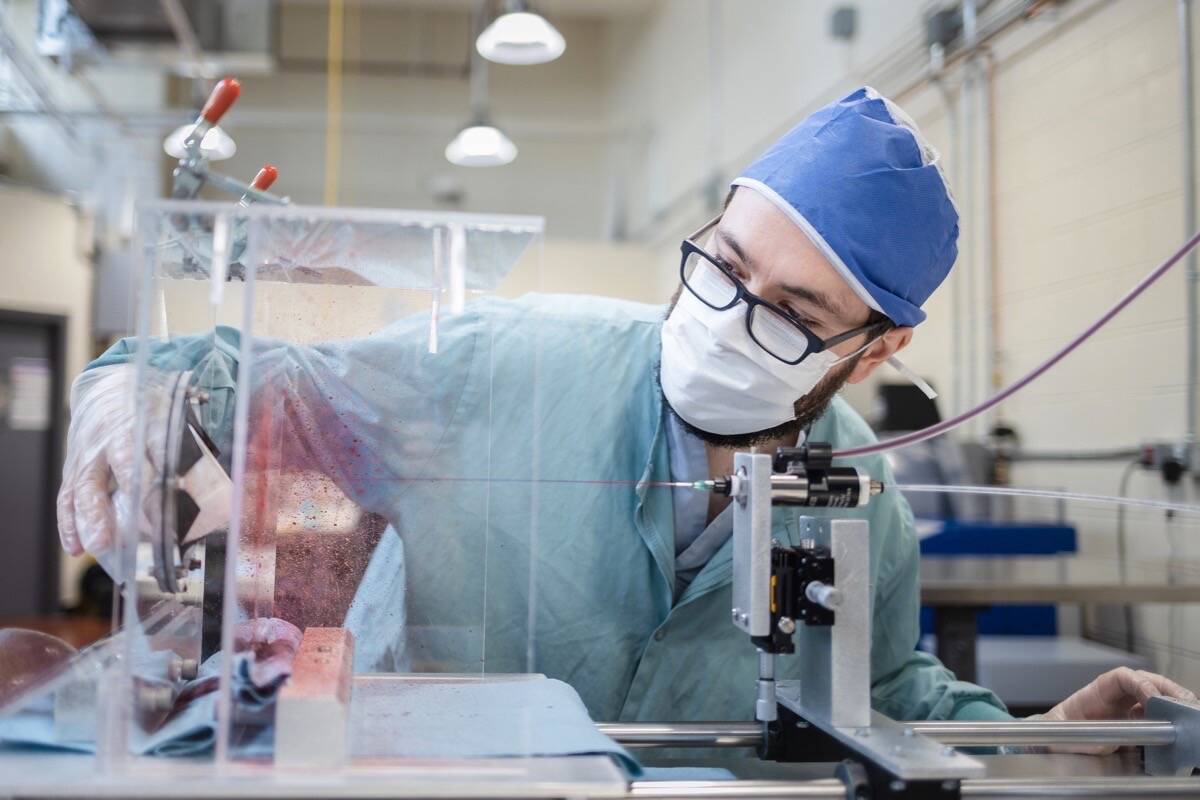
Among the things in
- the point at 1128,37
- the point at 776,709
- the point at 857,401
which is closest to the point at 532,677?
the point at 776,709

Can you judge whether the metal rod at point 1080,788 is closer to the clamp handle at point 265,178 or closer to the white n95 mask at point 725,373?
the white n95 mask at point 725,373

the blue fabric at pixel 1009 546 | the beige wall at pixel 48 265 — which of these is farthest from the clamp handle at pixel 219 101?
the beige wall at pixel 48 265

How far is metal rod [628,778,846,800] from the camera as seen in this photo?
710mm

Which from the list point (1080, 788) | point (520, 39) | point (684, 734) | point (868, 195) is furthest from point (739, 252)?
point (520, 39)

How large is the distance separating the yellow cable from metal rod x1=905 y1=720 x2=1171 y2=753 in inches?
261

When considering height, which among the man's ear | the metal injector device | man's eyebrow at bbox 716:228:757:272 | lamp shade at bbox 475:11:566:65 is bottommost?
the metal injector device

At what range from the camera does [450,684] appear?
886 millimetres

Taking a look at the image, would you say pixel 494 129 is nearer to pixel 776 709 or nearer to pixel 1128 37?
pixel 1128 37

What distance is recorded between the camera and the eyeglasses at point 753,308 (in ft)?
3.82

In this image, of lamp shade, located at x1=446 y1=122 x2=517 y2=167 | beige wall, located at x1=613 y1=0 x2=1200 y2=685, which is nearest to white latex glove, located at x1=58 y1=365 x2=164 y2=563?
beige wall, located at x1=613 y1=0 x2=1200 y2=685

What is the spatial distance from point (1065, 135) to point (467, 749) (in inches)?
103

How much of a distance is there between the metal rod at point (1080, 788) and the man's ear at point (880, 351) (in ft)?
2.06

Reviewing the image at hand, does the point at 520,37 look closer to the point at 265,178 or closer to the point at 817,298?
the point at 817,298

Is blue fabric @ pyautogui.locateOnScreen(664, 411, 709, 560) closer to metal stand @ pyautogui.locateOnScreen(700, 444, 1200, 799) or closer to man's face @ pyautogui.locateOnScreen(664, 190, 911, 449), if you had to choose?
man's face @ pyautogui.locateOnScreen(664, 190, 911, 449)
